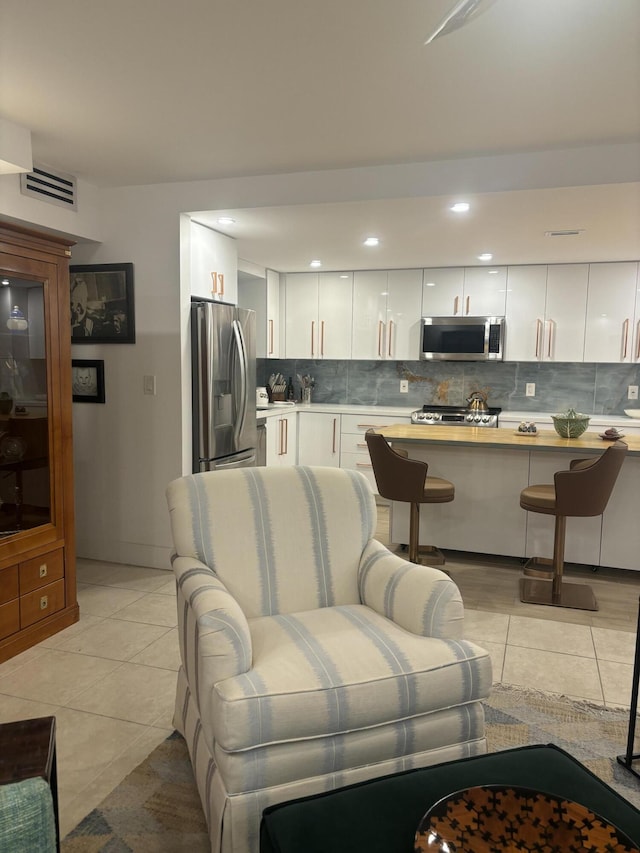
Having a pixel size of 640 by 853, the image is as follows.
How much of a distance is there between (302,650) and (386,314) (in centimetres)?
481

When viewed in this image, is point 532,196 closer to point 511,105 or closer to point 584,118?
point 584,118

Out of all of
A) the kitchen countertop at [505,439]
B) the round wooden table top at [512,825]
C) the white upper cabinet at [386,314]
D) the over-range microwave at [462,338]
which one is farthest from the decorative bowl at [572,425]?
the round wooden table top at [512,825]

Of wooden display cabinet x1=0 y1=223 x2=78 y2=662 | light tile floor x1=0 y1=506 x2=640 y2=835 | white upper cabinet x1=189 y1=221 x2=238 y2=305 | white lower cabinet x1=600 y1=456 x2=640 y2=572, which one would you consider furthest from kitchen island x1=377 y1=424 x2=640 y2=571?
wooden display cabinet x1=0 y1=223 x2=78 y2=662

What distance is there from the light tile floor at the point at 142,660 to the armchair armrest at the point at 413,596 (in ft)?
3.07

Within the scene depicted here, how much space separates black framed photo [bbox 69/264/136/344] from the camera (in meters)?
4.04

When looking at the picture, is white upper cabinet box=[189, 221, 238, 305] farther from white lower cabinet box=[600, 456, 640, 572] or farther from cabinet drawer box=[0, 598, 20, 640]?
white lower cabinet box=[600, 456, 640, 572]

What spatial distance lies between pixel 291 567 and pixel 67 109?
2.20 meters

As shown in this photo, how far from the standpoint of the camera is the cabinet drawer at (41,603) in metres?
2.94

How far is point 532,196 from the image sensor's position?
3.38 m

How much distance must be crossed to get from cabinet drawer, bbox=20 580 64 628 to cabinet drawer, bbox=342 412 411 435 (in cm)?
360

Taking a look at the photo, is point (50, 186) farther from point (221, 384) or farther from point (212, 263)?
point (221, 384)

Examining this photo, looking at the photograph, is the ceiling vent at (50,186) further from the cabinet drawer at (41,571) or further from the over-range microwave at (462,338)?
the over-range microwave at (462,338)

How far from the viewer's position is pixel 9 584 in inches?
112

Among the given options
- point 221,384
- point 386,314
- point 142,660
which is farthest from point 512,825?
point 386,314
